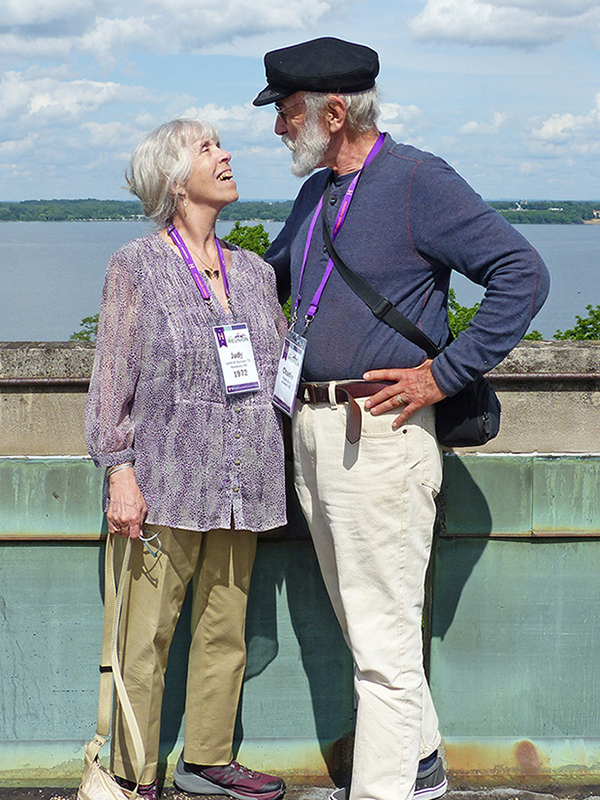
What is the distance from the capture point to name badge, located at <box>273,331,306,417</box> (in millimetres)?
2797

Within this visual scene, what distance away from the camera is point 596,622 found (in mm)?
3168

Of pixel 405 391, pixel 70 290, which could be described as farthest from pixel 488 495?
pixel 70 290

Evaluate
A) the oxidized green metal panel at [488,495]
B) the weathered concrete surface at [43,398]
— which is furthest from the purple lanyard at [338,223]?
the weathered concrete surface at [43,398]

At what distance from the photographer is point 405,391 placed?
267 cm

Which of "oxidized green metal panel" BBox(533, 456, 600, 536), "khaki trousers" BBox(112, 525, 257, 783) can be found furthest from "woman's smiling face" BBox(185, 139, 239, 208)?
"oxidized green metal panel" BBox(533, 456, 600, 536)

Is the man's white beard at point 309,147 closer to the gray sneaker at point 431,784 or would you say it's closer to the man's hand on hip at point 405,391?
the man's hand on hip at point 405,391

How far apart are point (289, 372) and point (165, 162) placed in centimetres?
76

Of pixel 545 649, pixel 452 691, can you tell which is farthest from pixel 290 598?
pixel 545 649

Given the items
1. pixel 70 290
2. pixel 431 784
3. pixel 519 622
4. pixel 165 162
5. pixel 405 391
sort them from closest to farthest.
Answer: pixel 405 391, pixel 165 162, pixel 431 784, pixel 519 622, pixel 70 290

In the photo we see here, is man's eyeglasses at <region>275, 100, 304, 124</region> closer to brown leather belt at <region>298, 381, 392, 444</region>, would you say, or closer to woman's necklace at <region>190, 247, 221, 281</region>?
woman's necklace at <region>190, 247, 221, 281</region>

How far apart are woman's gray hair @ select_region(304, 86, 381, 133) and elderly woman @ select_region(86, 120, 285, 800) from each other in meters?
0.33

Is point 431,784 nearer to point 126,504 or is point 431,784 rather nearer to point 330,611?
point 330,611

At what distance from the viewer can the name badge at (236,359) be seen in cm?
282

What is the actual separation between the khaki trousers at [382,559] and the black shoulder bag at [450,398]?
60mm
